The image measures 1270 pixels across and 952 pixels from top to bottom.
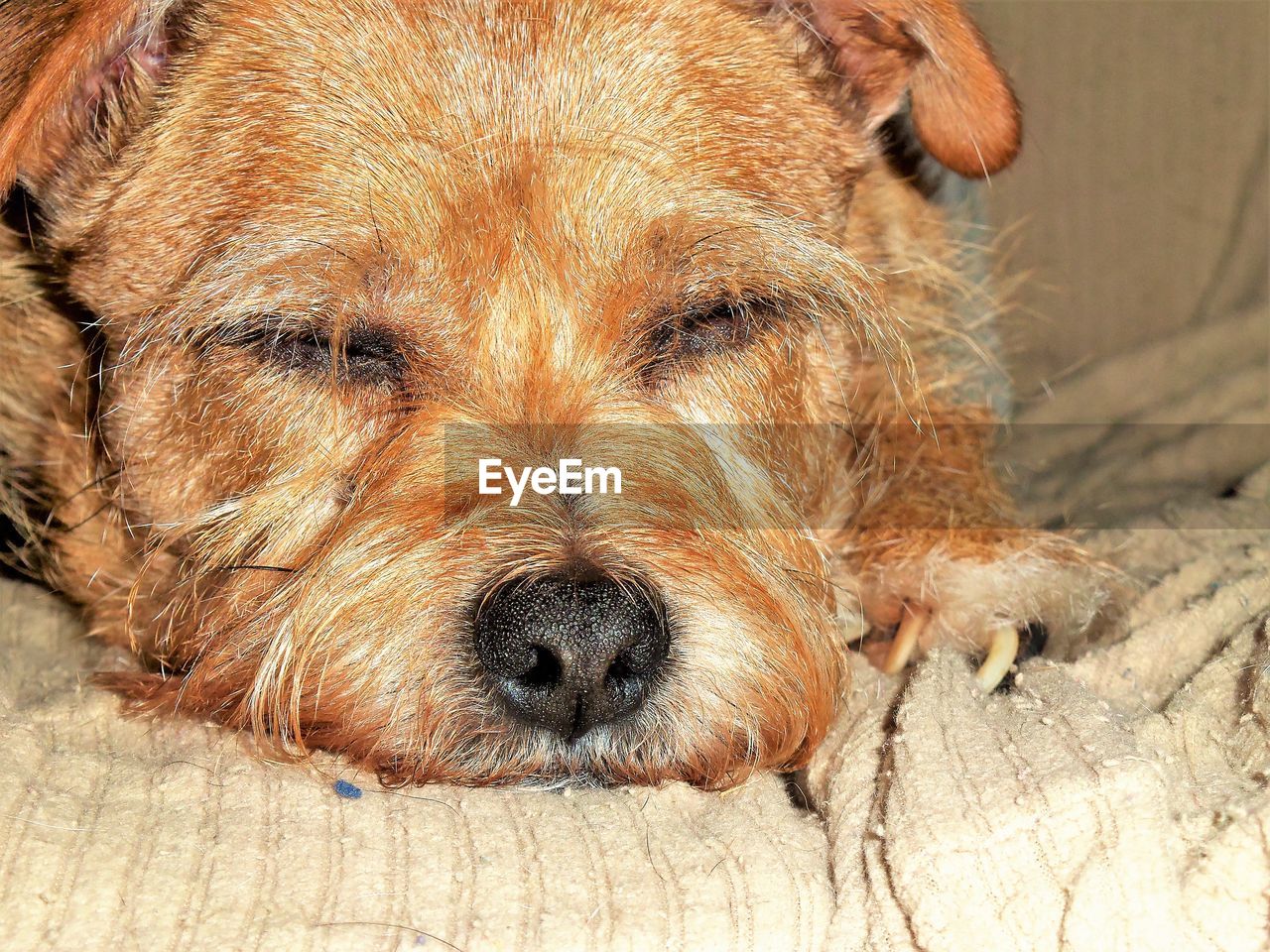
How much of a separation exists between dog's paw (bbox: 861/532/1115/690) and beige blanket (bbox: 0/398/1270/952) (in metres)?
0.53

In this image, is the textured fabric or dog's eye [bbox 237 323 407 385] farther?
dog's eye [bbox 237 323 407 385]

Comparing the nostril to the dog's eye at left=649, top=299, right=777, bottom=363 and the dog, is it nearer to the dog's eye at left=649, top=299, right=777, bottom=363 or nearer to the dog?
the dog

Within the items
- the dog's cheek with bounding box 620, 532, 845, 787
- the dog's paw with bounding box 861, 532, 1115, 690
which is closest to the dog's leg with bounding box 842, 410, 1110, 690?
the dog's paw with bounding box 861, 532, 1115, 690

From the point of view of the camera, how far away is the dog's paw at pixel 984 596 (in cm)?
287

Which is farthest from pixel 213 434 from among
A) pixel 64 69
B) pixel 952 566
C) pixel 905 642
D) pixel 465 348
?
pixel 952 566

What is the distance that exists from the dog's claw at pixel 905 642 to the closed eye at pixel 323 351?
1.22m

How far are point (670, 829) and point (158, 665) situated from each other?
4.07 feet

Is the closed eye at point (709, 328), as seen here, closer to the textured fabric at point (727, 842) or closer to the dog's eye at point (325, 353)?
the dog's eye at point (325, 353)

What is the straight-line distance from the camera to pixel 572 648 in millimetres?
2053

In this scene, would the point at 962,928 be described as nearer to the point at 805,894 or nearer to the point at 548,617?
the point at 805,894

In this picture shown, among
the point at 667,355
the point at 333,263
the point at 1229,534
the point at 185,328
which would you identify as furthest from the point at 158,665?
the point at 1229,534

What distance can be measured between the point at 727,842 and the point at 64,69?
1.74 metres

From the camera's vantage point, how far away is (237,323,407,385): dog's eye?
240 centimetres

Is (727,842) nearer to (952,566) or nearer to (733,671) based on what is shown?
(733,671)
